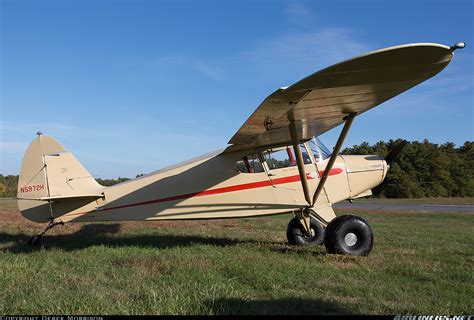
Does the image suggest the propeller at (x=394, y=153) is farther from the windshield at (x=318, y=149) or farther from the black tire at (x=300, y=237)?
the black tire at (x=300, y=237)

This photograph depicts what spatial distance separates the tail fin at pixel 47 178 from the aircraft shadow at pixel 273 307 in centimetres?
572

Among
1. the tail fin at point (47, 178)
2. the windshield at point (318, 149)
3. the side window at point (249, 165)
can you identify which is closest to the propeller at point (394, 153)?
the windshield at point (318, 149)

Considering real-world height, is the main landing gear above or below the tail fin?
below

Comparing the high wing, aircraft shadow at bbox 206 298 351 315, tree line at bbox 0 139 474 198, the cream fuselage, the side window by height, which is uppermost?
the high wing

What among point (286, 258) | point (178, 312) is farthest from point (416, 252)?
point (178, 312)

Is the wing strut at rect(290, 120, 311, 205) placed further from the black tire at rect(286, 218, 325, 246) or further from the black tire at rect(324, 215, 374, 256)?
the black tire at rect(286, 218, 325, 246)

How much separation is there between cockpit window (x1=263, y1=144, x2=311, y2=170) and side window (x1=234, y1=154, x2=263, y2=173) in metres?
0.22

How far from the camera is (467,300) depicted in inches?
178

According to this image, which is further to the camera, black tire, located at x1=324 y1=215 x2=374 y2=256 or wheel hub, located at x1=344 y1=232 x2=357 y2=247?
wheel hub, located at x1=344 y1=232 x2=357 y2=247

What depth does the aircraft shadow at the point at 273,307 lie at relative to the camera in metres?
3.98

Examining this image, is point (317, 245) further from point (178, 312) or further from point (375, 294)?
point (178, 312)

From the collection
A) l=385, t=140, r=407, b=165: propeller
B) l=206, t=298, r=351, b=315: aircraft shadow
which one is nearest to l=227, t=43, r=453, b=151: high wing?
l=385, t=140, r=407, b=165: propeller

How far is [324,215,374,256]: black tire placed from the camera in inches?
295

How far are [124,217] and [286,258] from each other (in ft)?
12.7
